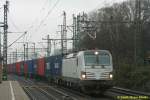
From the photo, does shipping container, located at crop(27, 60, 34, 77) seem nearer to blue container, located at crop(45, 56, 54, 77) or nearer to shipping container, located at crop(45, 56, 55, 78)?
blue container, located at crop(45, 56, 54, 77)

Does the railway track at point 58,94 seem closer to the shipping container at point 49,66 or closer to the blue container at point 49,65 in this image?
the shipping container at point 49,66

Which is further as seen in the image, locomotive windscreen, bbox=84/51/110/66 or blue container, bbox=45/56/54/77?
blue container, bbox=45/56/54/77

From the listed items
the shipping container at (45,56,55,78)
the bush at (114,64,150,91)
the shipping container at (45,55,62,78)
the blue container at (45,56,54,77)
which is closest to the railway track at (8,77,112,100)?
the shipping container at (45,55,62,78)

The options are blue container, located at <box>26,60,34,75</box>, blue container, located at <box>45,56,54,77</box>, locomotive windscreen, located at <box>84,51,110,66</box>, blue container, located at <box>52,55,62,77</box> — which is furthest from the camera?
blue container, located at <box>26,60,34,75</box>

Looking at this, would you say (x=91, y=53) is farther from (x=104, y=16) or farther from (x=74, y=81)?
(x=104, y=16)

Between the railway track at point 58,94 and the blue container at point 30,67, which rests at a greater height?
the blue container at point 30,67

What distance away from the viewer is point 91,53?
85.7 feet

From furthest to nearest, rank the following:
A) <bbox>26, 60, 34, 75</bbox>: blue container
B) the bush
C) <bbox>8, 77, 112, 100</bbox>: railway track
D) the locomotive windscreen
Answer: <bbox>26, 60, 34, 75</bbox>: blue container
the bush
the locomotive windscreen
<bbox>8, 77, 112, 100</bbox>: railway track

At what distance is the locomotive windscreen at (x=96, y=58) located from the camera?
25.8 m

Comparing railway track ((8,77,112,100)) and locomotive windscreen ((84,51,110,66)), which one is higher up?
locomotive windscreen ((84,51,110,66))

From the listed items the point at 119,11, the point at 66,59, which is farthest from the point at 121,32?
the point at 66,59

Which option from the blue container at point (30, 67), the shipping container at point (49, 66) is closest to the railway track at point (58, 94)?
the shipping container at point (49, 66)

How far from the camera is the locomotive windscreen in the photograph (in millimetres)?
25797

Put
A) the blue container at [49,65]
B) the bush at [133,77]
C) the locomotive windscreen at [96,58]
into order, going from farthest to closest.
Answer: the blue container at [49,65] → the bush at [133,77] → the locomotive windscreen at [96,58]
